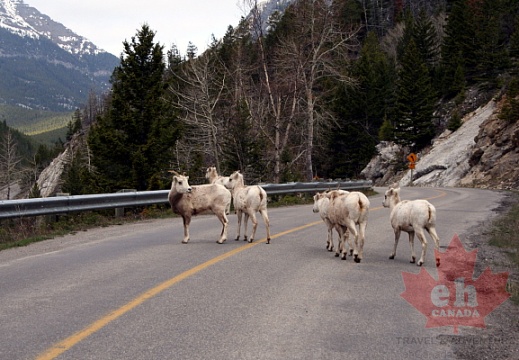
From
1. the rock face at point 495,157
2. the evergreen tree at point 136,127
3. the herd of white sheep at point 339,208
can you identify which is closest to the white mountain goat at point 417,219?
the herd of white sheep at point 339,208

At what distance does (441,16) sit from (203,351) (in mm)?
94252

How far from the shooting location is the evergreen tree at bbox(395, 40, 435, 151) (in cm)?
5906

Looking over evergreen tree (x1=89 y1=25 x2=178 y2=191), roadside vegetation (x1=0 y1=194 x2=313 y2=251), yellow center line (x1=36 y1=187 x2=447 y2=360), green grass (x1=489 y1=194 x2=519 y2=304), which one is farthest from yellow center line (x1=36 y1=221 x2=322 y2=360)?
evergreen tree (x1=89 y1=25 x2=178 y2=191)

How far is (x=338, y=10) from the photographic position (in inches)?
1304

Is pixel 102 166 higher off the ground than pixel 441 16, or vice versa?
pixel 441 16

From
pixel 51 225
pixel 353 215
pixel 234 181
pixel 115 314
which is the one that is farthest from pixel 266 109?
pixel 115 314

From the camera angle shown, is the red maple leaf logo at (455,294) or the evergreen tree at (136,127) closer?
the red maple leaf logo at (455,294)

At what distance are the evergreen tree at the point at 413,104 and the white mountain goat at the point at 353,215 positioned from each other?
50.8 m

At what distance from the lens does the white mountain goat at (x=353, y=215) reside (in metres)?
9.95

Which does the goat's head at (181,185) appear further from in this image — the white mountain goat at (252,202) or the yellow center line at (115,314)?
the yellow center line at (115,314)

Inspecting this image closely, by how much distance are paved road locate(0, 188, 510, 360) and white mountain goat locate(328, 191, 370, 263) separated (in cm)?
32

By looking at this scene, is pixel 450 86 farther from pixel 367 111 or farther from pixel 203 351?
pixel 203 351

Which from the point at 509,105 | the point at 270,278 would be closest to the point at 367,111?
the point at 509,105

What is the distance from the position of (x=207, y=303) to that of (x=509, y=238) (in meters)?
8.99
